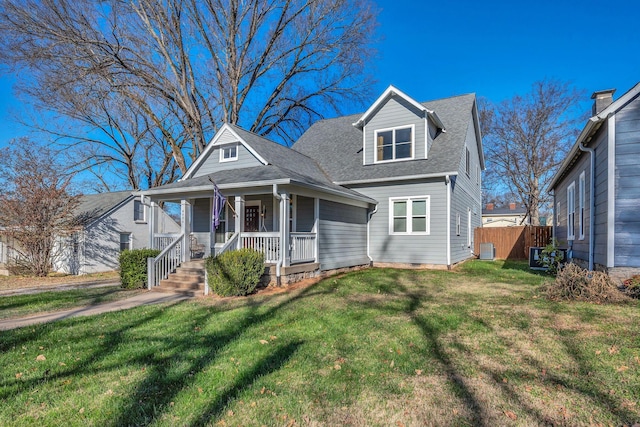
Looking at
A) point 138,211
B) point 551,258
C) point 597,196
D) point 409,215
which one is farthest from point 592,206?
point 138,211

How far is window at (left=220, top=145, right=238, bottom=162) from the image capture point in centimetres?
1286

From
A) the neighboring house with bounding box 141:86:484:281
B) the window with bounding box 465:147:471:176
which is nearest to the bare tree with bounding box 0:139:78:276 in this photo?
the neighboring house with bounding box 141:86:484:281

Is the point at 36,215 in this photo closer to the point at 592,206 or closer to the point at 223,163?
Answer: the point at 223,163

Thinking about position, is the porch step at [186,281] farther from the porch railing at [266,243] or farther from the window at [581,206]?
the window at [581,206]

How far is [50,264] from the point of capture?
16.1 m

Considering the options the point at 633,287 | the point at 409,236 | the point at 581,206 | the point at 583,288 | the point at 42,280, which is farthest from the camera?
the point at 42,280

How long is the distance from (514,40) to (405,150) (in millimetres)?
8726

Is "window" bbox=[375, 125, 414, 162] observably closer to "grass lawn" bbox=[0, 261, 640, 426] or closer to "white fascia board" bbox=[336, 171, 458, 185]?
"white fascia board" bbox=[336, 171, 458, 185]

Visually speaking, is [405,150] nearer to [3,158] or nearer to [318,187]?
[318,187]

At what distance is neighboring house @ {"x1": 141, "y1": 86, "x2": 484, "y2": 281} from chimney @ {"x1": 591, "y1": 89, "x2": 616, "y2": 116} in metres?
4.23

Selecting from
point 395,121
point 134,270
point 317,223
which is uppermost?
point 395,121

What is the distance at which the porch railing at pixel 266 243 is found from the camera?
9711 mm

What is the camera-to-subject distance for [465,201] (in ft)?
51.8

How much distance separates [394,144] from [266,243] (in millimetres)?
6995
